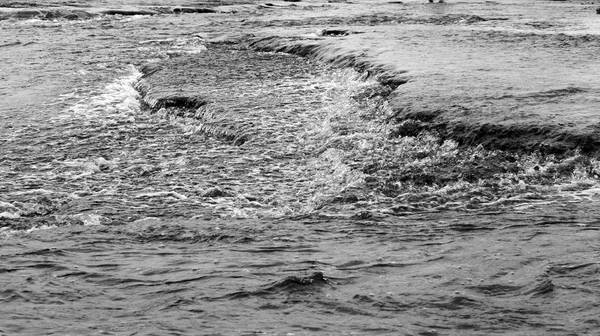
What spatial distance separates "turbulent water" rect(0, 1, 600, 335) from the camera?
588cm

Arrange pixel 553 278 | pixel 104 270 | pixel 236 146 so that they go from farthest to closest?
pixel 236 146
pixel 104 270
pixel 553 278

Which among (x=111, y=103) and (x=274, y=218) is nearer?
(x=274, y=218)

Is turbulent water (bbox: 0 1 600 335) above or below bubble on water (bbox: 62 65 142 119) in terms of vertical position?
below

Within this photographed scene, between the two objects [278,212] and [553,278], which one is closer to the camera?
[553,278]

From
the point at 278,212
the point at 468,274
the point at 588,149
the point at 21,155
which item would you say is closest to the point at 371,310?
the point at 468,274

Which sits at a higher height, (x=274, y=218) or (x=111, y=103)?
(x=111, y=103)

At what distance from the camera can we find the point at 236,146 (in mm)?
11328

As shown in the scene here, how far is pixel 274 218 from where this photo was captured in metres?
8.37

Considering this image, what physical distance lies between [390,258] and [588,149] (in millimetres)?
3921

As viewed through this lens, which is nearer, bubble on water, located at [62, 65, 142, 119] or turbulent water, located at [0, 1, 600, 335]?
turbulent water, located at [0, 1, 600, 335]

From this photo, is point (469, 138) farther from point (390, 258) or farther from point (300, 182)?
point (390, 258)

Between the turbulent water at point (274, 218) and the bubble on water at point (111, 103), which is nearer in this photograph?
the turbulent water at point (274, 218)

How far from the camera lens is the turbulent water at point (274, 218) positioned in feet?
19.3

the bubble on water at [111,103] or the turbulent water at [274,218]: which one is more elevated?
the bubble on water at [111,103]
